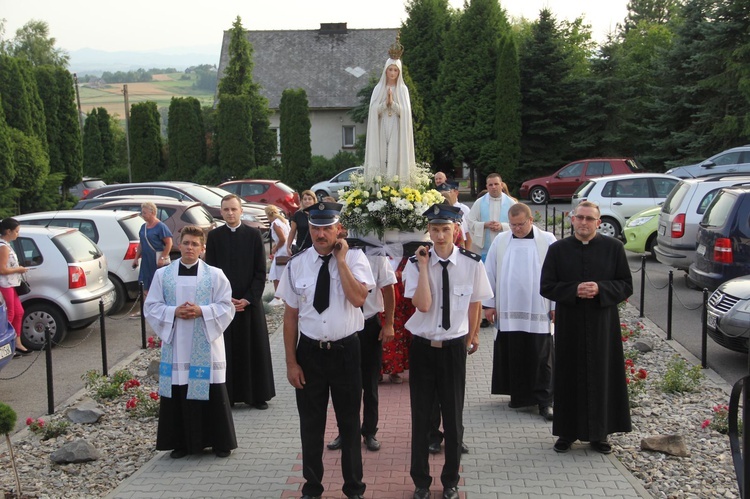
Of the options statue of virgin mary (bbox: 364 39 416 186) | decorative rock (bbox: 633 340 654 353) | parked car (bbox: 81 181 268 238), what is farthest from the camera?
parked car (bbox: 81 181 268 238)

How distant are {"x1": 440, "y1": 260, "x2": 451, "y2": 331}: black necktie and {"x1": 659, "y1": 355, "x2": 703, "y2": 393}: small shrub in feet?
13.2

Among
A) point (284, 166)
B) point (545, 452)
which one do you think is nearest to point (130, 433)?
point (545, 452)

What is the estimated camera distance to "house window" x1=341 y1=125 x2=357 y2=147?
159 feet

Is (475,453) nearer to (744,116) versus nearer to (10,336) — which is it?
(10,336)

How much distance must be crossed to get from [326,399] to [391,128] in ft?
16.0

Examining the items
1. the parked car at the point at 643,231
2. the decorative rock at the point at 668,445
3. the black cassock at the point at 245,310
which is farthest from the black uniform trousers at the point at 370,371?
the parked car at the point at 643,231

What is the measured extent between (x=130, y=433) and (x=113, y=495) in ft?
6.05

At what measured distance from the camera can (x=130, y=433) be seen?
812 cm

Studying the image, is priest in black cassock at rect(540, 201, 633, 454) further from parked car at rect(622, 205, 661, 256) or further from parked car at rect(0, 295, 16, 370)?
parked car at rect(622, 205, 661, 256)

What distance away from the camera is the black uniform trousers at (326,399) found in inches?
229

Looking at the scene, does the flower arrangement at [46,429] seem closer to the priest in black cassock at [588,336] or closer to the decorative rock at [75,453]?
the decorative rock at [75,453]

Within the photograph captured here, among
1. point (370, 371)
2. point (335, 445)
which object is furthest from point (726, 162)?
point (335, 445)

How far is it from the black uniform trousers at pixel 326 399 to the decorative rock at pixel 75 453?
238 cm

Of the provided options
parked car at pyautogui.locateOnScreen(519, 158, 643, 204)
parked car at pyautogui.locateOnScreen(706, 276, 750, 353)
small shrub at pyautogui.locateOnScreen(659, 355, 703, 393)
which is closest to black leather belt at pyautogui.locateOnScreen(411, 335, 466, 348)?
small shrub at pyautogui.locateOnScreen(659, 355, 703, 393)
